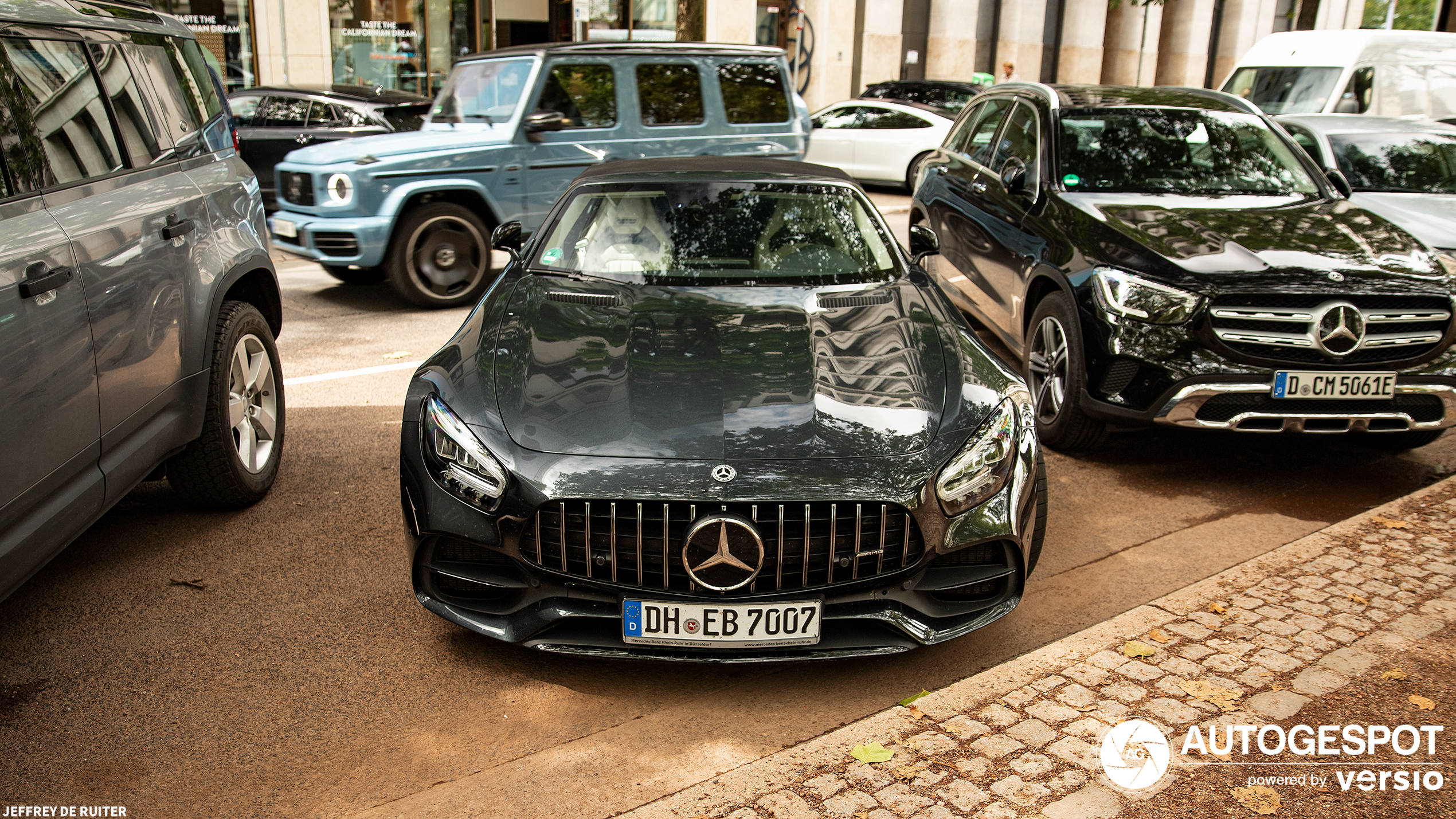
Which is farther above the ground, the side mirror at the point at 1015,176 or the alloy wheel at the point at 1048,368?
the side mirror at the point at 1015,176

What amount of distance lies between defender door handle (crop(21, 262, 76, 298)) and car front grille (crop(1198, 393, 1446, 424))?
442 centimetres

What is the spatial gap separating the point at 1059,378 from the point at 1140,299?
69cm

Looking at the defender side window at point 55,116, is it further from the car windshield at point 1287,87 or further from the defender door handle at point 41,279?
the car windshield at point 1287,87

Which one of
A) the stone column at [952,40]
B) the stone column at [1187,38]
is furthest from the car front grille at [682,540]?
the stone column at [1187,38]

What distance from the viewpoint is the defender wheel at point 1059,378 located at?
17.9 feet

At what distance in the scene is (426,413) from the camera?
354 cm

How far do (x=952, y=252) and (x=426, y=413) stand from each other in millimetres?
4740

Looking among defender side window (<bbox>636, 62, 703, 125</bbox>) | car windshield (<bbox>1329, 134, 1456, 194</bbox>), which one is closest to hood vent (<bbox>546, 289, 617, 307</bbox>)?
defender side window (<bbox>636, 62, 703, 125</bbox>)

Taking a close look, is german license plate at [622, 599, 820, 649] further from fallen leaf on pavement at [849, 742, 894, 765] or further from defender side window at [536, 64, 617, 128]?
defender side window at [536, 64, 617, 128]

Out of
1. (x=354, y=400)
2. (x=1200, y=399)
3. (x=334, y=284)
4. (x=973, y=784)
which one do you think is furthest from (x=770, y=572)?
(x=334, y=284)

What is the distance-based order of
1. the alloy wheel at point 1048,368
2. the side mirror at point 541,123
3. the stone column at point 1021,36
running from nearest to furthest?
1. the alloy wheel at point 1048,368
2. the side mirror at point 541,123
3. the stone column at point 1021,36

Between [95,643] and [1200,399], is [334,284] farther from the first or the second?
[1200,399]

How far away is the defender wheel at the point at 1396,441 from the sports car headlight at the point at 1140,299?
162cm

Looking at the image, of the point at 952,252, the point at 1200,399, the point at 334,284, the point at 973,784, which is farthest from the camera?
the point at 334,284
